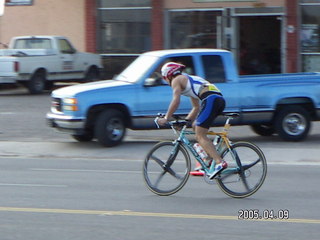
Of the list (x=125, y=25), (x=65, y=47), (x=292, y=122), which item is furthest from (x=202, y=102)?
(x=125, y=25)

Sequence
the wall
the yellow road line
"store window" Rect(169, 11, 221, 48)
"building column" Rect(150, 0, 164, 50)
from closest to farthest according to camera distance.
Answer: the yellow road line, "store window" Rect(169, 11, 221, 48), "building column" Rect(150, 0, 164, 50), the wall

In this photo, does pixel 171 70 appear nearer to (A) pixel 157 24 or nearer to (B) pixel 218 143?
(B) pixel 218 143

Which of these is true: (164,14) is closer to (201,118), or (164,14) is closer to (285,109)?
(285,109)

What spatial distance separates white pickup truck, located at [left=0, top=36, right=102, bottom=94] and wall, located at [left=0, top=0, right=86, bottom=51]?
186 cm

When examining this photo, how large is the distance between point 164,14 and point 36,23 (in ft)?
17.8

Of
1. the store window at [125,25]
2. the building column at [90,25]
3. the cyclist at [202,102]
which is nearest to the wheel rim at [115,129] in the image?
the cyclist at [202,102]

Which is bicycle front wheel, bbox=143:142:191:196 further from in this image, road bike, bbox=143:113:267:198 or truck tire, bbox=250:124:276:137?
truck tire, bbox=250:124:276:137

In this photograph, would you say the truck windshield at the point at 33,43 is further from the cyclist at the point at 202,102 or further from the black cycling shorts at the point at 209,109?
the black cycling shorts at the point at 209,109

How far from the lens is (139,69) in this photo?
1471 centimetres

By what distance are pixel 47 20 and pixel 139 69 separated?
14648 millimetres

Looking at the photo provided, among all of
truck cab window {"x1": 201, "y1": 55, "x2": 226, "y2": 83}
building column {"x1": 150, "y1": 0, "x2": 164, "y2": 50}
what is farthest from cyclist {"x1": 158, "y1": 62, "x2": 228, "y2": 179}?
building column {"x1": 150, "y1": 0, "x2": 164, "y2": 50}

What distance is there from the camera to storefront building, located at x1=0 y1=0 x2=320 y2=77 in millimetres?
25312

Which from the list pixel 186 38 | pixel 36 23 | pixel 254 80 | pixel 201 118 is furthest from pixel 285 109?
pixel 36 23

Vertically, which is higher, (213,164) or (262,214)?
(213,164)
